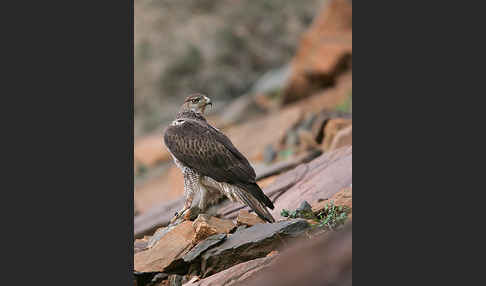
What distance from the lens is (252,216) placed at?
6402mm

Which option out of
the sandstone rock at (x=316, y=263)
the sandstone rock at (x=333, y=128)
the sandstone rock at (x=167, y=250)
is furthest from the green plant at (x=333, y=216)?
the sandstone rock at (x=333, y=128)

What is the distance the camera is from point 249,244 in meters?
5.78

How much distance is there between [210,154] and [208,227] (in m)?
0.85

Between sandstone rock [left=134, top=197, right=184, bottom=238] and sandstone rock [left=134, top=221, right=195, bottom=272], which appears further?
sandstone rock [left=134, top=197, right=184, bottom=238]

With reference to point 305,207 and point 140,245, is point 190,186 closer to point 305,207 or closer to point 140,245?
point 140,245

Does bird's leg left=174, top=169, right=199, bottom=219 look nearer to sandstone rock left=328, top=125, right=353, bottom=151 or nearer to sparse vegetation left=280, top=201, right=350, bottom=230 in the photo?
sparse vegetation left=280, top=201, right=350, bottom=230

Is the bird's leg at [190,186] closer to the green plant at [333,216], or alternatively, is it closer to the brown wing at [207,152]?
the brown wing at [207,152]

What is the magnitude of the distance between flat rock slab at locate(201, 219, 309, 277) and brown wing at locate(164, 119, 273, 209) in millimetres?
505

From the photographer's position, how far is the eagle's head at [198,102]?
720cm

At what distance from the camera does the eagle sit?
21.0 ft

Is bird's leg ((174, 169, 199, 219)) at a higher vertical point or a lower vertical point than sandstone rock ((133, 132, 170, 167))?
lower

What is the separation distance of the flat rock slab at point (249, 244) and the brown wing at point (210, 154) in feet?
1.66

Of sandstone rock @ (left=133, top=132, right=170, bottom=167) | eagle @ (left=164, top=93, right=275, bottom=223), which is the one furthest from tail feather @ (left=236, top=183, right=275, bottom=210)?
sandstone rock @ (left=133, top=132, right=170, bottom=167)

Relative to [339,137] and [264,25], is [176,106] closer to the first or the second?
[264,25]
